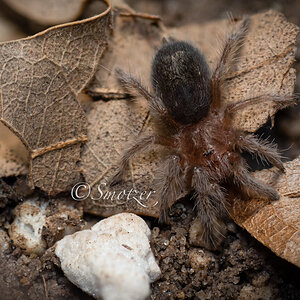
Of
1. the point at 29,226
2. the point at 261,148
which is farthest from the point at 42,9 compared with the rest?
the point at 261,148

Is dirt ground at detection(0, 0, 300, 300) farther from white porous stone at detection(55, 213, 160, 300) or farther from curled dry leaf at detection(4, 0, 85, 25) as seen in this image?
curled dry leaf at detection(4, 0, 85, 25)

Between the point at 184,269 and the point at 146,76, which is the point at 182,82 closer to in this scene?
the point at 146,76

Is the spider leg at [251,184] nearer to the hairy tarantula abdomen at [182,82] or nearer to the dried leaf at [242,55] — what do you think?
the dried leaf at [242,55]

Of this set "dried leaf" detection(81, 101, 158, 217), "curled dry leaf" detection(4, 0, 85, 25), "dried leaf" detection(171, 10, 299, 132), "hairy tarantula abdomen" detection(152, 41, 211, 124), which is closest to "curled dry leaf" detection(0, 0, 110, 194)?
"dried leaf" detection(81, 101, 158, 217)

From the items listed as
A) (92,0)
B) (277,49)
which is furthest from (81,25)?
(277,49)

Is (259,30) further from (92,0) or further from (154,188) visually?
(154,188)
